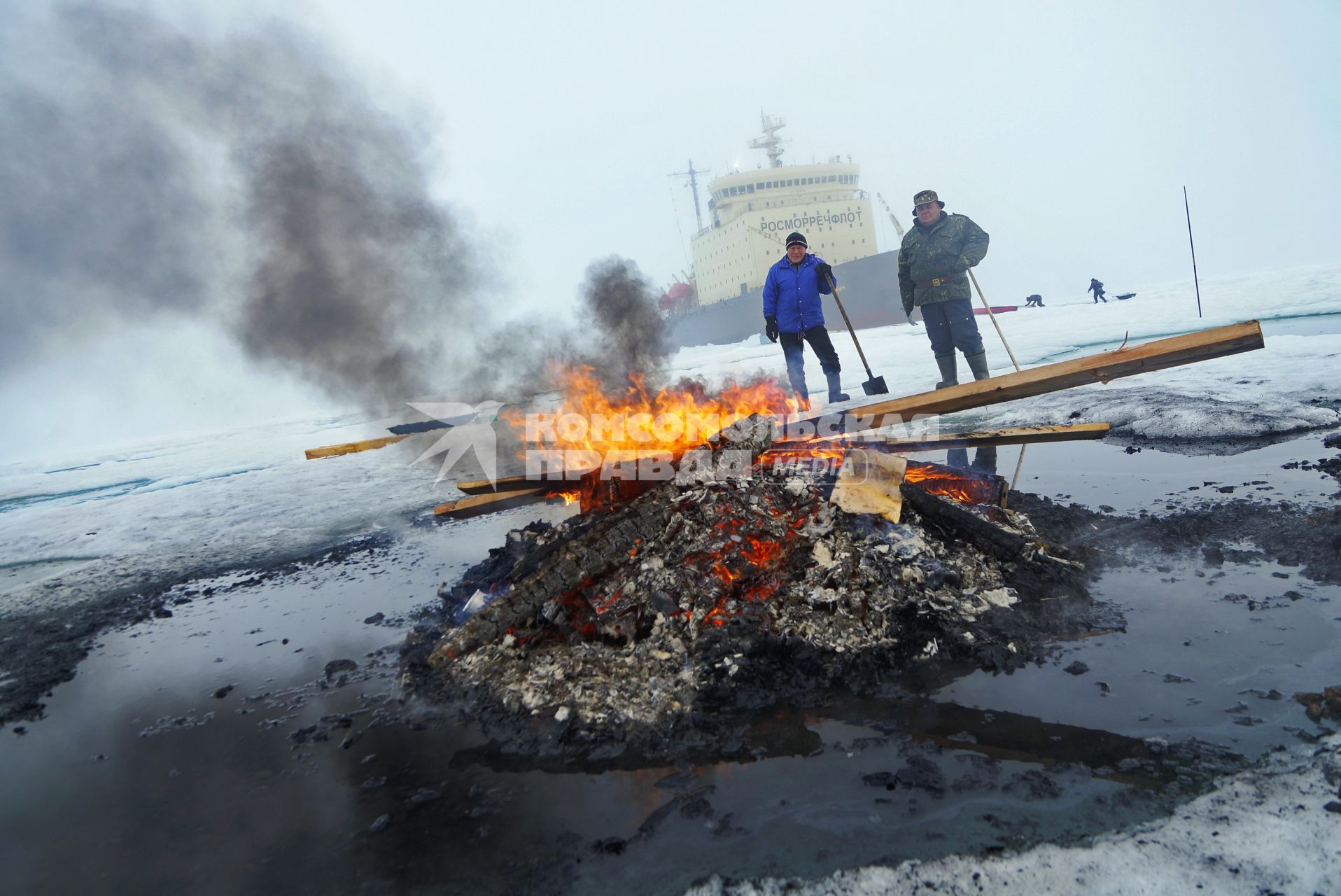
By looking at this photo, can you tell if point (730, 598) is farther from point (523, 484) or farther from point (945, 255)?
point (945, 255)

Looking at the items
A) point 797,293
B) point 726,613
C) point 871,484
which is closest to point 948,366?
point 797,293

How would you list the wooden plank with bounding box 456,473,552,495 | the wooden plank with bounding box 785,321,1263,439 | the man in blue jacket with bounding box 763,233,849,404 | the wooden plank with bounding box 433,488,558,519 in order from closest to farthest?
the wooden plank with bounding box 785,321,1263,439
the wooden plank with bounding box 456,473,552,495
the wooden plank with bounding box 433,488,558,519
the man in blue jacket with bounding box 763,233,849,404

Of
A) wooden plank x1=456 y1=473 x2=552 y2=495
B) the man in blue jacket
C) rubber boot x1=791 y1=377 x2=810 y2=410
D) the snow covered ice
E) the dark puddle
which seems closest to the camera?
the dark puddle

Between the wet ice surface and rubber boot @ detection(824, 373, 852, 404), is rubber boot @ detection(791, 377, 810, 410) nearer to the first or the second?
rubber boot @ detection(824, 373, 852, 404)

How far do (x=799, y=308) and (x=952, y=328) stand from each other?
6.52ft

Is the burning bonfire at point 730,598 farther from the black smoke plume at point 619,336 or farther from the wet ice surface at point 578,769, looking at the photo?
the black smoke plume at point 619,336

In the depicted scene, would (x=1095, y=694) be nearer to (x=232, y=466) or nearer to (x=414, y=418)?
(x=414, y=418)

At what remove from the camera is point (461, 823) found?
246 centimetres

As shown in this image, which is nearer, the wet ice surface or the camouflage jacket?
the wet ice surface

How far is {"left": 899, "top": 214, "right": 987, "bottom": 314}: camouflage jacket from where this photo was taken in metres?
7.77

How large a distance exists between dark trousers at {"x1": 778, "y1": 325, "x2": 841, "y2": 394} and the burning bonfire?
3966 millimetres

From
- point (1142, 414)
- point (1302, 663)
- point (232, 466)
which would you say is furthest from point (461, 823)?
point (232, 466)

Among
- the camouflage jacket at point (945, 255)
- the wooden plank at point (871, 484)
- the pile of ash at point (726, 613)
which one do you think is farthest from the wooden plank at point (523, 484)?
the camouflage jacket at point (945, 255)

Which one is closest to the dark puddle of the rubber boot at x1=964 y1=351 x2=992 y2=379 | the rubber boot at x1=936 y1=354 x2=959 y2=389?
the rubber boot at x1=964 y1=351 x2=992 y2=379
